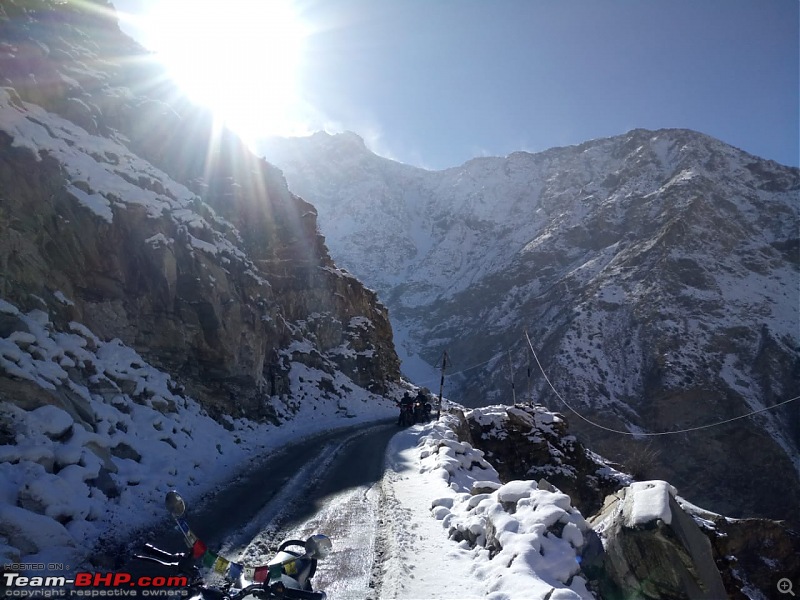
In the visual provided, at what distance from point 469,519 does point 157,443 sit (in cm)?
819

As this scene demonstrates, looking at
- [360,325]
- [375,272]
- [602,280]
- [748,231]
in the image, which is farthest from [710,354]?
[375,272]

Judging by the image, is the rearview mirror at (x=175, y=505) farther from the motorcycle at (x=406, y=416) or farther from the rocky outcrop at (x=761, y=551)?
the rocky outcrop at (x=761, y=551)

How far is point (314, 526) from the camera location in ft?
29.9

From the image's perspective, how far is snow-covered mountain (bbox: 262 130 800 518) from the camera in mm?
59406

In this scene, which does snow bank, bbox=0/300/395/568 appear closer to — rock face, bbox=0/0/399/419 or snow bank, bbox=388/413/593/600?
rock face, bbox=0/0/399/419

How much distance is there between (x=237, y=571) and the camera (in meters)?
4.48

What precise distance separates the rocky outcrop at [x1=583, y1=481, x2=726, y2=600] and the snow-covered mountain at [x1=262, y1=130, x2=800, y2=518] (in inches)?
1175

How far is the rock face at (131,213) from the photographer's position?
13.9 meters

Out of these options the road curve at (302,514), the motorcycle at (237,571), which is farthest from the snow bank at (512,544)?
the motorcycle at (237,571)

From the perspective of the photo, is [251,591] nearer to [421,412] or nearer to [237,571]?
[237,571]

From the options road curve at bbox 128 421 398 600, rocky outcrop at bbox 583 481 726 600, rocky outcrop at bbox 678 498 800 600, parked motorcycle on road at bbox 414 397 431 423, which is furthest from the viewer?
parked motorcycle on road at bbox 414 397 431 423

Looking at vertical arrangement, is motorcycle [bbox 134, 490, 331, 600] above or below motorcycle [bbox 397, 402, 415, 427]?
below

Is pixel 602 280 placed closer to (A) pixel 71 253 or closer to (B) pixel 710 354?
(B) pixel 710 354

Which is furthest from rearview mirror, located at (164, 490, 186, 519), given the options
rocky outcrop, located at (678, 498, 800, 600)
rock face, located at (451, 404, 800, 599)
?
rocky outcrop, located at (678, 498, 800, 600)
